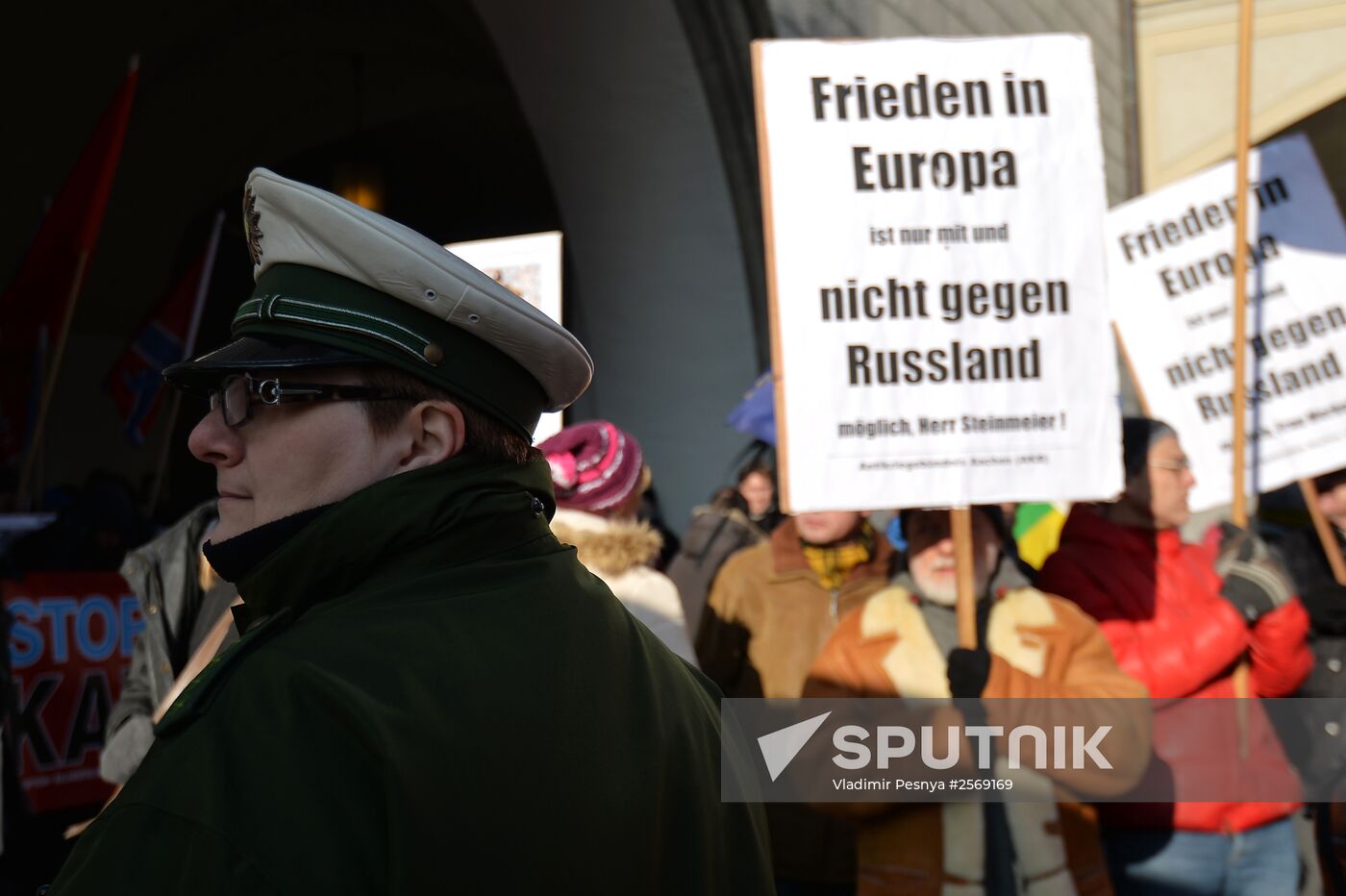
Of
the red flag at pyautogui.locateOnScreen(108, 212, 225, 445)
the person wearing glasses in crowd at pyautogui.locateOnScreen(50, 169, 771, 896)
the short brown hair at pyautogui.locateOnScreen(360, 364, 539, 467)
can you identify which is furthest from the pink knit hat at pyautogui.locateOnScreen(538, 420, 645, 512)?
the red flag at pyautogui.locateOnScreen(108, 212, 225, 445)

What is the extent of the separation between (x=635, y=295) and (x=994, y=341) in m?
3.19

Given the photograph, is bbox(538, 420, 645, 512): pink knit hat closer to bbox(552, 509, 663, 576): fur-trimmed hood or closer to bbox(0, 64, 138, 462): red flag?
bbox(552, 509, 663, 576): fur-trimmed hood

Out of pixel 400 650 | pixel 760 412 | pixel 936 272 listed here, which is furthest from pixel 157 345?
pixel 400 650

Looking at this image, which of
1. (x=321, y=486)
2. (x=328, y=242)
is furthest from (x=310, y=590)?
(x=328, y=242)

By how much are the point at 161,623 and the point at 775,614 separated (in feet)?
5.50

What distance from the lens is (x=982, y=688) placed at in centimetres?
309

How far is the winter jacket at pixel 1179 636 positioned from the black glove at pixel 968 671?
1.94 feet

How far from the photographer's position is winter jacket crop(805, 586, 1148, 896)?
3100 mm

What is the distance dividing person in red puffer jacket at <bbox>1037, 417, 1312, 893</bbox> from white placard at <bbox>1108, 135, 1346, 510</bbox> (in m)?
0.74

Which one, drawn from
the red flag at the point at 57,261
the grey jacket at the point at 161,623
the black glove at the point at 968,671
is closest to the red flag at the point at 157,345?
the red flag at the point at 57,261

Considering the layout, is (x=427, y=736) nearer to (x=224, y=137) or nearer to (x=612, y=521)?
(x=612, y=521)

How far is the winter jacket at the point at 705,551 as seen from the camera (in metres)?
4.46

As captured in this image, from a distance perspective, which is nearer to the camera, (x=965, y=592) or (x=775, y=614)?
(x=965, y=592)

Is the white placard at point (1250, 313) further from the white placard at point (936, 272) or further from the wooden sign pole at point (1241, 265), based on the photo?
the white placard at point (936, 272)
